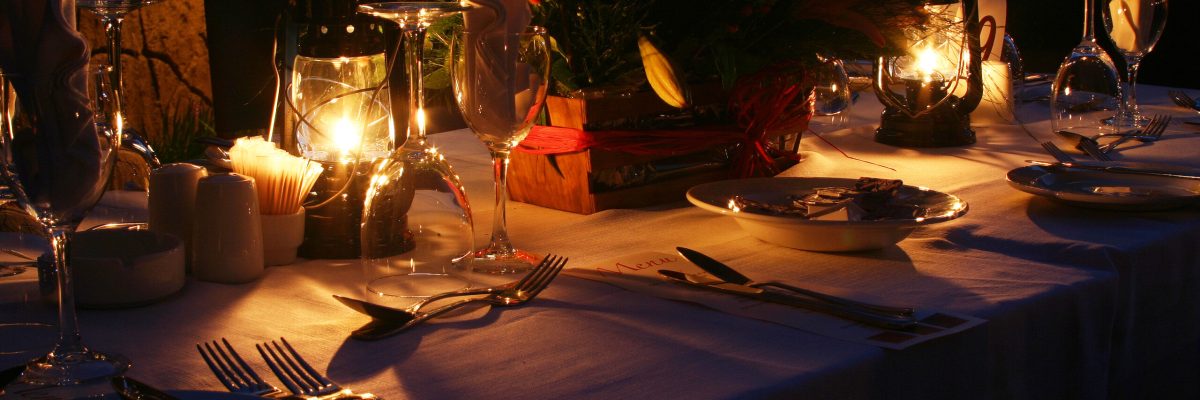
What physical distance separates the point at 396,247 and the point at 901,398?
1.64 ft

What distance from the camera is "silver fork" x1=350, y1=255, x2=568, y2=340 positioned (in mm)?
1014

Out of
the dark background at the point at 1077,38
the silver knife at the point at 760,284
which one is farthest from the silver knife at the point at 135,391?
the dark background at the point at 1077,38

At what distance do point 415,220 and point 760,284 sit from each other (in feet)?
1.16

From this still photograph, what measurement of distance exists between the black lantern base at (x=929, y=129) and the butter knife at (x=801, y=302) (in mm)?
969

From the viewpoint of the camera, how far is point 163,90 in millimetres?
4508

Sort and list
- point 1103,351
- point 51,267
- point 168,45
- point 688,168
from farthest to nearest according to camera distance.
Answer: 1. point 168,45
2. point 688,168
3. point 1103,351
4. point 51,267

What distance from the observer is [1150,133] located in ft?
6.81

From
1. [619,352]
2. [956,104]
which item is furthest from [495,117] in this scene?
[956,104]

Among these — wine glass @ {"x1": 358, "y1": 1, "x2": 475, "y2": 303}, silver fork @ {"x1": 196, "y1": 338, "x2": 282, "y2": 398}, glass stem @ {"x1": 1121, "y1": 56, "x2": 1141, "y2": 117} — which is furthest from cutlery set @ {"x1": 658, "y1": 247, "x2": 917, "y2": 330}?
glass stem @ {"x1": 1121, "y1": 56, "x2": 1141, "y2": 117}

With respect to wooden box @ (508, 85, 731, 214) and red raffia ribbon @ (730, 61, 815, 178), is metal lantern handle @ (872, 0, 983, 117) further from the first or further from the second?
wooden box @ (508, 85, 731, 214)

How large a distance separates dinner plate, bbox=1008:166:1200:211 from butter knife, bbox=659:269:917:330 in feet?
1.75

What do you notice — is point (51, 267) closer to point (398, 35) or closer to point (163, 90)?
point (398, 35)

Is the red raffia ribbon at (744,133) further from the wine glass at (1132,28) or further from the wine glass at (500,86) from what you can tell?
the wine glass at (1132,28)

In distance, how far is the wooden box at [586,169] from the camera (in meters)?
1.54
